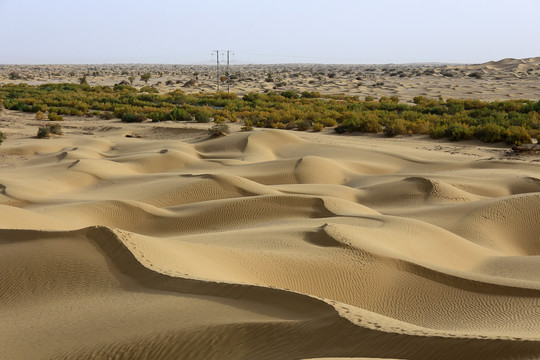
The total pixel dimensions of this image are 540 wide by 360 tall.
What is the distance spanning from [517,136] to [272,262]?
1406 cm

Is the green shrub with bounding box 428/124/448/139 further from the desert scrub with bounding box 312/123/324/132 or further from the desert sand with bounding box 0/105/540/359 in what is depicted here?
the desert sand with bounding box 0/105/540/359

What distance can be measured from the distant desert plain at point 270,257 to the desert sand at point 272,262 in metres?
0.02

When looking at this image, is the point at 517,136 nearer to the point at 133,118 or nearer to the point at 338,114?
the point at 338,114

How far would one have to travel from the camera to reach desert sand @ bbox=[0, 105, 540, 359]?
367 centimetres

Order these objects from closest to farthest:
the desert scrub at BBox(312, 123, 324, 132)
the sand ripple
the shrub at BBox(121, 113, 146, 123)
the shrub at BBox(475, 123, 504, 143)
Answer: the sand ripple
the shrub at BBox(475, 123, 504, 143)
the desert scrub at BBox(312, 123, 324, 132)
the shrub at BBox(121, 113, 146, 123)

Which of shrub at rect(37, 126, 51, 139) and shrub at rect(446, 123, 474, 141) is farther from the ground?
shrub at rect(446, 123, 474, 141)

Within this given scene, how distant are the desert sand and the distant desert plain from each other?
0.06 feet

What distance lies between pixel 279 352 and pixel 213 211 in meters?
6.16

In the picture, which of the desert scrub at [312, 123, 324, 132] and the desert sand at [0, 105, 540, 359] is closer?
the desert sand at [0, 105, 540, 359]

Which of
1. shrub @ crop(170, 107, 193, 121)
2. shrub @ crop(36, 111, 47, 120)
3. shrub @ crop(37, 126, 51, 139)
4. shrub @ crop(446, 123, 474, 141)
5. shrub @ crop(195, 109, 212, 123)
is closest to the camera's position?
shrub @ crop(446, 123, 474, 141)

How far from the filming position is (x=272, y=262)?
6.11m

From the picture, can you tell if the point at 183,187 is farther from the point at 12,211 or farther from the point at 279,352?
the point at 279,352

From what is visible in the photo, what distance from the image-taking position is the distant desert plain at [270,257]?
368 centimetres

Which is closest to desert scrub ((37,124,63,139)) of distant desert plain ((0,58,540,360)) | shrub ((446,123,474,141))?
distant desert plain ((0,58,540,360))
